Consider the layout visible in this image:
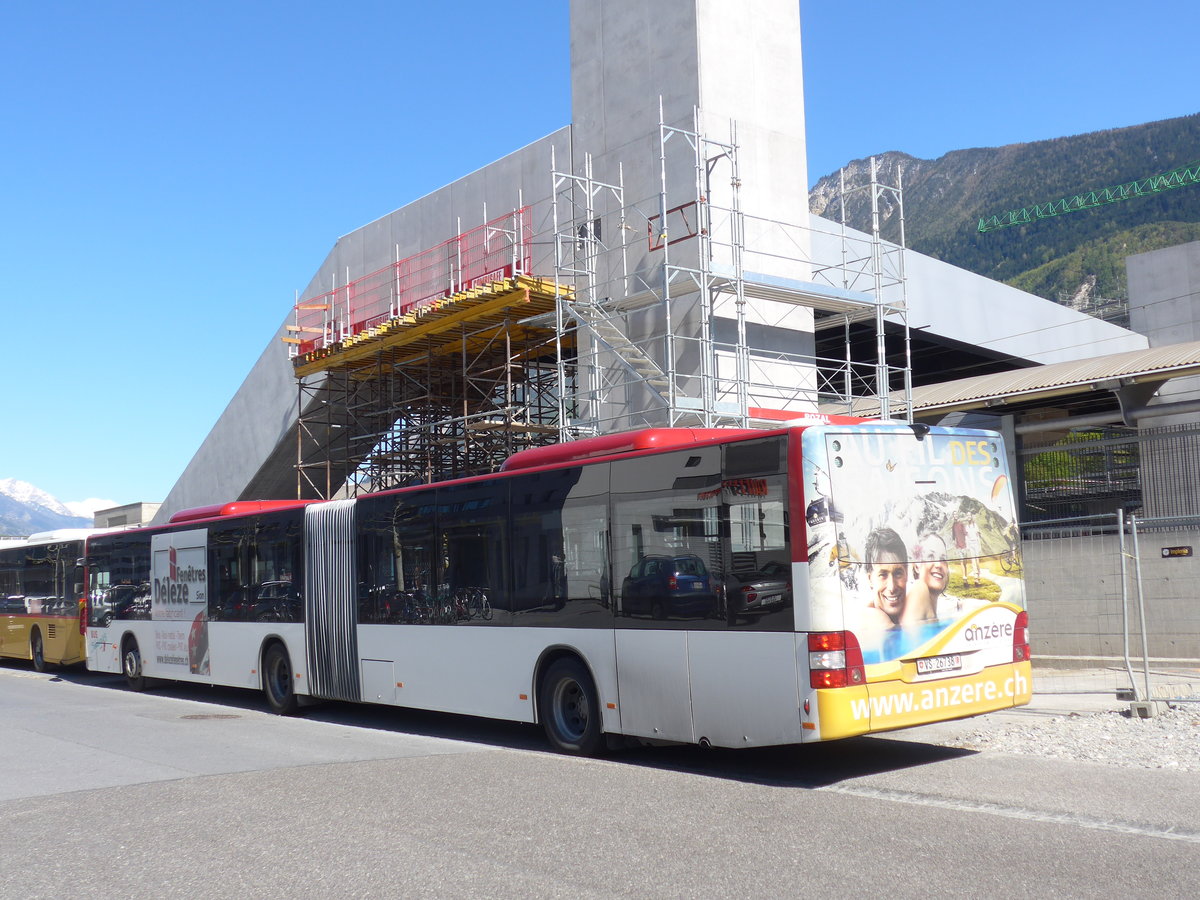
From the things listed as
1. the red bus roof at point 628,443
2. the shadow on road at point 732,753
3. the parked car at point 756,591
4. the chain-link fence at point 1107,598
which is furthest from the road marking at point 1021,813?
the chain-link fence at point 1107,598

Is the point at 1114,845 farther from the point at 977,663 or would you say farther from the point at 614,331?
the point at 614,331

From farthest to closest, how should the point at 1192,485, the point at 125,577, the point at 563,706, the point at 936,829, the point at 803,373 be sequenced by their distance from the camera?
the point at 803,373 < the point at 125,577 < the point at 1192,485 < the point at 563,706 < the point at 936,829

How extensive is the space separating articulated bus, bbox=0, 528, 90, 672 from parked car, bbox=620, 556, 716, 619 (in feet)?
50.2

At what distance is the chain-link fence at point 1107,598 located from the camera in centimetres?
1509

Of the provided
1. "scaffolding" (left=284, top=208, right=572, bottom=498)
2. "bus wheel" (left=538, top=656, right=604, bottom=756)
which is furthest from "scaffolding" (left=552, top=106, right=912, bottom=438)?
"bus wheel" (left=538, top=656, right=604, bottom=756)

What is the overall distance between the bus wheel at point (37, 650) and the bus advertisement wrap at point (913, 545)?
20128 millimetres

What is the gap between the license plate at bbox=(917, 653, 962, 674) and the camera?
30.5ft

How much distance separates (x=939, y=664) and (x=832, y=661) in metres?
1.15

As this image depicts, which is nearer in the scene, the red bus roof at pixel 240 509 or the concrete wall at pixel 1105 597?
the concrete wall at pixel 1105 597

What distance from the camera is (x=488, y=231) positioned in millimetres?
26312

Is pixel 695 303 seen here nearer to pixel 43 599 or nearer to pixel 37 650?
pixel 43 599

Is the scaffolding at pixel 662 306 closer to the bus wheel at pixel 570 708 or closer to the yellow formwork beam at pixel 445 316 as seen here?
the yellow formwork beam at pixel 445 316

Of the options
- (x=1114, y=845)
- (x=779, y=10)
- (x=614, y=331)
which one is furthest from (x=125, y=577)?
(x=1114, y=845)

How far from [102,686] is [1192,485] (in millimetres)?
18344
